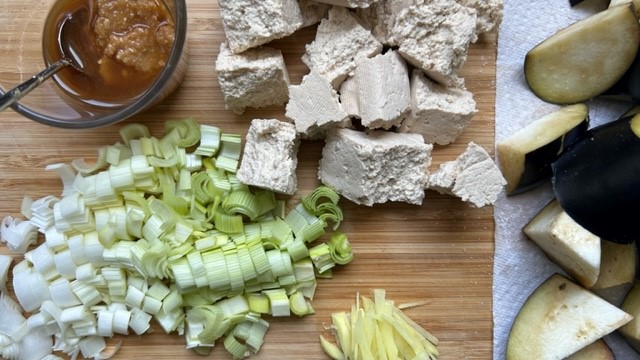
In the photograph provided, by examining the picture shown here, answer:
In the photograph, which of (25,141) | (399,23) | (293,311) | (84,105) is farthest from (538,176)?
(25,141)

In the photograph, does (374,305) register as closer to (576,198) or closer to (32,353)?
(576,198)

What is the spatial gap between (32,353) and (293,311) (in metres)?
1.03

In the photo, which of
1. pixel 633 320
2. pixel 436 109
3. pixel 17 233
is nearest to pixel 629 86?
pixel 436 109

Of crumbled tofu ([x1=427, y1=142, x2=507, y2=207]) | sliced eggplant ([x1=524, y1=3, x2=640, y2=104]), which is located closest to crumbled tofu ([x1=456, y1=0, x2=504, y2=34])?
sliced eggplant ([x1=524, y1=3, x2=640, y2=104])

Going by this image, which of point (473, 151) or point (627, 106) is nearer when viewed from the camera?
point (473, 151)

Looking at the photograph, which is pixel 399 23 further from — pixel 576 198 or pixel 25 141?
pixel 25 141

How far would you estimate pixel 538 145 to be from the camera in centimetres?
234

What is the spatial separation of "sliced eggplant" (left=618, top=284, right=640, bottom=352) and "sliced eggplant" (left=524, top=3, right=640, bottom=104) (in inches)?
30.8

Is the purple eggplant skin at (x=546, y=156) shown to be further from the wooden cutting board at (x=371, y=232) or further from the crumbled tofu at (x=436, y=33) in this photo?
the crumbled tofu at (x=436, y=33)

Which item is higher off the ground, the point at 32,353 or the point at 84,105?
the point at 84,105

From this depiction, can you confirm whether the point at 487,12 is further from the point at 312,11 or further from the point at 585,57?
the point at 312,11

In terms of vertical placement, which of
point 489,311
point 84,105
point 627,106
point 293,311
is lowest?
point 489,311

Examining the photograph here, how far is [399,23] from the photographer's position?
2.31 metres

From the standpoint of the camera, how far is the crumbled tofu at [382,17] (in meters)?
2.34
